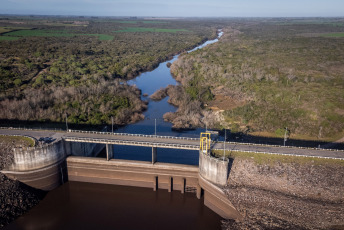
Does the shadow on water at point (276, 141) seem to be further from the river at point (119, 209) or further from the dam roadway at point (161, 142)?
the river at point (119, 209)

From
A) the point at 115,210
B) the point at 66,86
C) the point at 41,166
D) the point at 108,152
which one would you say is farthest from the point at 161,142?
the point at 66,86

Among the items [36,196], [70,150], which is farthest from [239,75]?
[36,196]

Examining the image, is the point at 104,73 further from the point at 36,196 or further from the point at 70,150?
the point at 36,196

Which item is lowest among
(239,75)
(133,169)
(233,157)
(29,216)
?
(29,216)

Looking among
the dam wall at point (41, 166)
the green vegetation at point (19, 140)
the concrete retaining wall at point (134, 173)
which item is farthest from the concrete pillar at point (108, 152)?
the green vegetation at point (19, 140)

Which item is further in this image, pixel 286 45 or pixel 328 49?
pixel 286 45

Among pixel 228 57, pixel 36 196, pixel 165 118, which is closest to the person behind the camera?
pixel 36 196
